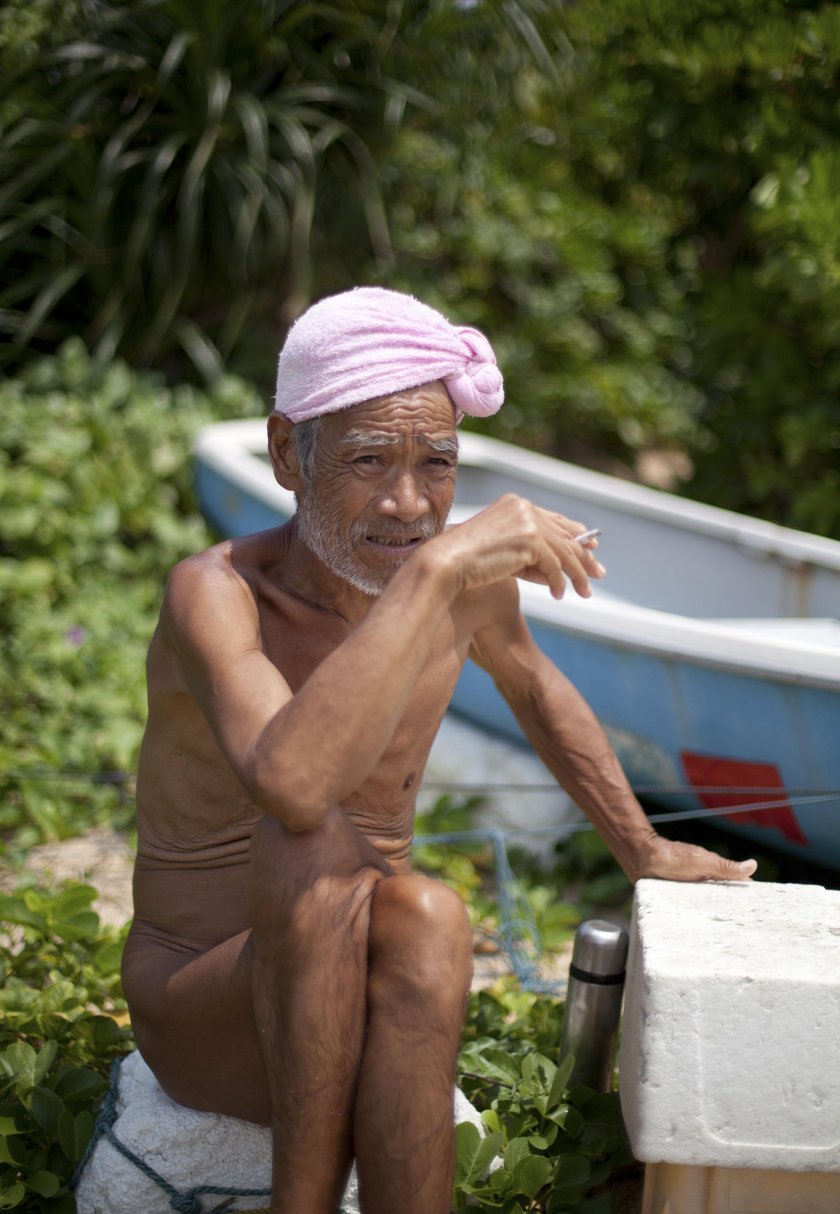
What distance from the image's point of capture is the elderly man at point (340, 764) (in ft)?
5.91

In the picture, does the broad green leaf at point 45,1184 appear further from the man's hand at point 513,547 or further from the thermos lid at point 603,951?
the man's hand at point 513,547

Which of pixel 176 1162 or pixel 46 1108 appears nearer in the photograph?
pixel 176 1162

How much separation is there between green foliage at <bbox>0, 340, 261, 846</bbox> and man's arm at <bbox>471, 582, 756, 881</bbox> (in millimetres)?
1981

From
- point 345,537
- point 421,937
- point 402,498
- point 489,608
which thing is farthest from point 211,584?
point 421,937

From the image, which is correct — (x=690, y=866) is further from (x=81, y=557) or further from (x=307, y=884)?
(x=81, y=557)

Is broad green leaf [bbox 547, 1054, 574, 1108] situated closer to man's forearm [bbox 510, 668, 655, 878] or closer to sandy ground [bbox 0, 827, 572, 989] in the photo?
man's forearm [bbox 510, 668, 655, 878]

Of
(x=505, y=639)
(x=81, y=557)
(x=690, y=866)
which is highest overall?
(x=505, y=639)

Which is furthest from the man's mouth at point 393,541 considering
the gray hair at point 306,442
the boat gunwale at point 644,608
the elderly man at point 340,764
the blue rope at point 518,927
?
the blue rope at point 518,927

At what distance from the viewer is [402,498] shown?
2.14 meters

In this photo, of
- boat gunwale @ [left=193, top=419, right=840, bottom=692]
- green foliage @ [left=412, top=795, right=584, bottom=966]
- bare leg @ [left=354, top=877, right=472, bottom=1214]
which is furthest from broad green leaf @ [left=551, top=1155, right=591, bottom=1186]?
boat gunwale @ [left=193, top=419, right=840, bottom=692]

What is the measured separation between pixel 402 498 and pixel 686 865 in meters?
0.84

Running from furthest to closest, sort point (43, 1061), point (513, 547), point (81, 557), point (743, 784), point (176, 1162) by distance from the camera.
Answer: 1. point (81, 557)
2. point (743, 784)
3. point (43, 1061)
4. point (176, 1162)
5. point (513, 547)

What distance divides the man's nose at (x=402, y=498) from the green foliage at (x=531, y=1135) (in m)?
1.04

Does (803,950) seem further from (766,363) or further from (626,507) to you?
(766,363)
